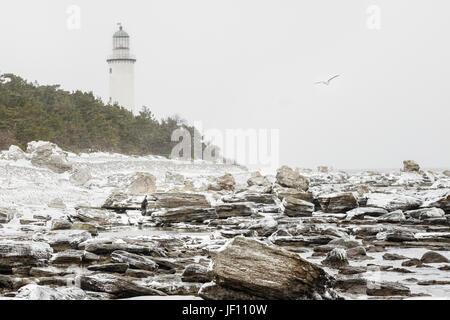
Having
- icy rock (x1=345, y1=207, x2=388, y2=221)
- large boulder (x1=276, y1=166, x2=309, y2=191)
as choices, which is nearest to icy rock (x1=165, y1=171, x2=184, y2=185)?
large boulder (x1=276, y1=166, x2=309, y2=191)

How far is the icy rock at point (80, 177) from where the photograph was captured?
108ft

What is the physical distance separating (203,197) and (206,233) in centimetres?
448

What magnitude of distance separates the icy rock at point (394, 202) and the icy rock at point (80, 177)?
1623cm

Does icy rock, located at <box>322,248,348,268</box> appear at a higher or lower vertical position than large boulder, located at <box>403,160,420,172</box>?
higher

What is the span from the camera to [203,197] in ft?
72.7

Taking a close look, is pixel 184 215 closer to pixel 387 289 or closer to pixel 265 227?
pixel 265 227

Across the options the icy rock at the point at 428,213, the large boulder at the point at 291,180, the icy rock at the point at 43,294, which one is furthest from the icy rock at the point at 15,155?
the icy rock at the point at 43,294

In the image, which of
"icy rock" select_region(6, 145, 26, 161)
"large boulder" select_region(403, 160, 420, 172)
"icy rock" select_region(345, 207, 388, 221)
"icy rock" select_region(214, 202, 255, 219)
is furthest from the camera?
"large boulder" select_region(403, 160, 420, 172)

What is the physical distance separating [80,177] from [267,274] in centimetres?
2691

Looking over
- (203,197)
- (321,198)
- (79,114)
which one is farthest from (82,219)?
(79,114)

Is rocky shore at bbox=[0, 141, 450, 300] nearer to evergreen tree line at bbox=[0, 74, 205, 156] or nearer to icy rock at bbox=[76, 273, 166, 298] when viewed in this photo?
icy rock at bbox=[76, 273, 166, 298]

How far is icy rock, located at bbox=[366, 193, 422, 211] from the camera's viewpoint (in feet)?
75.6

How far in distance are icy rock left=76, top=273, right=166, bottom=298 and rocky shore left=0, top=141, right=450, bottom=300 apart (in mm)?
20
